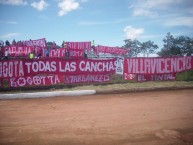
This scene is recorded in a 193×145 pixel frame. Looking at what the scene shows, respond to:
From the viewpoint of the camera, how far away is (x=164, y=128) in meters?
5.51

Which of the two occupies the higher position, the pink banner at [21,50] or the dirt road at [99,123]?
the pink banner at [21,50]

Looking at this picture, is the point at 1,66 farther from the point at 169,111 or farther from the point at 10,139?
the point at 169,111

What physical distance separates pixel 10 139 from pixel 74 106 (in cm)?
328

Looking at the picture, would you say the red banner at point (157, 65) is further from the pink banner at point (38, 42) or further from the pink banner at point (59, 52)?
the pink banner at point (38, 42)

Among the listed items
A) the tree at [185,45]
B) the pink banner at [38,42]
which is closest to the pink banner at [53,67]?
the pink banner at [38,42]

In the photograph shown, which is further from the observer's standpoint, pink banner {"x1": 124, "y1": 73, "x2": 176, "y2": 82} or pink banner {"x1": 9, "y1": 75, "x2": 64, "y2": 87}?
pink banner {"x1": 124, "y1": 73, "x2": 176, "y2": 82}

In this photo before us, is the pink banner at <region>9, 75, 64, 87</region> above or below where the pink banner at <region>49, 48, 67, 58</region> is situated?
below

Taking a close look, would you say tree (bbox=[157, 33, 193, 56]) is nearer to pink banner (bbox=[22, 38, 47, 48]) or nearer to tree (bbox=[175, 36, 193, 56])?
tree (bbox=[175, 36, 193, 56])

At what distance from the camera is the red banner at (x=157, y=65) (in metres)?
13.8

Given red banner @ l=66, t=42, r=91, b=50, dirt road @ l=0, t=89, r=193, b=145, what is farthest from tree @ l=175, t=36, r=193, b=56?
dirt road @ l=0, t=89, r=193, b=145

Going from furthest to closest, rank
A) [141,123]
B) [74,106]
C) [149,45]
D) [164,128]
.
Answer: [149,45]
[74,106]
[141,123]
[164,128]

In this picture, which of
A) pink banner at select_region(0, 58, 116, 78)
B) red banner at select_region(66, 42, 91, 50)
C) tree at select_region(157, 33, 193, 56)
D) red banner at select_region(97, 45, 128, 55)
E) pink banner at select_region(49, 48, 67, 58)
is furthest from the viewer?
tree at select_region(157, 33, 193, 56)

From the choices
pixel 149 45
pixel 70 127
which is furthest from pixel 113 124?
pixel 149 45

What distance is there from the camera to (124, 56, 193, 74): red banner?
45.3ft
